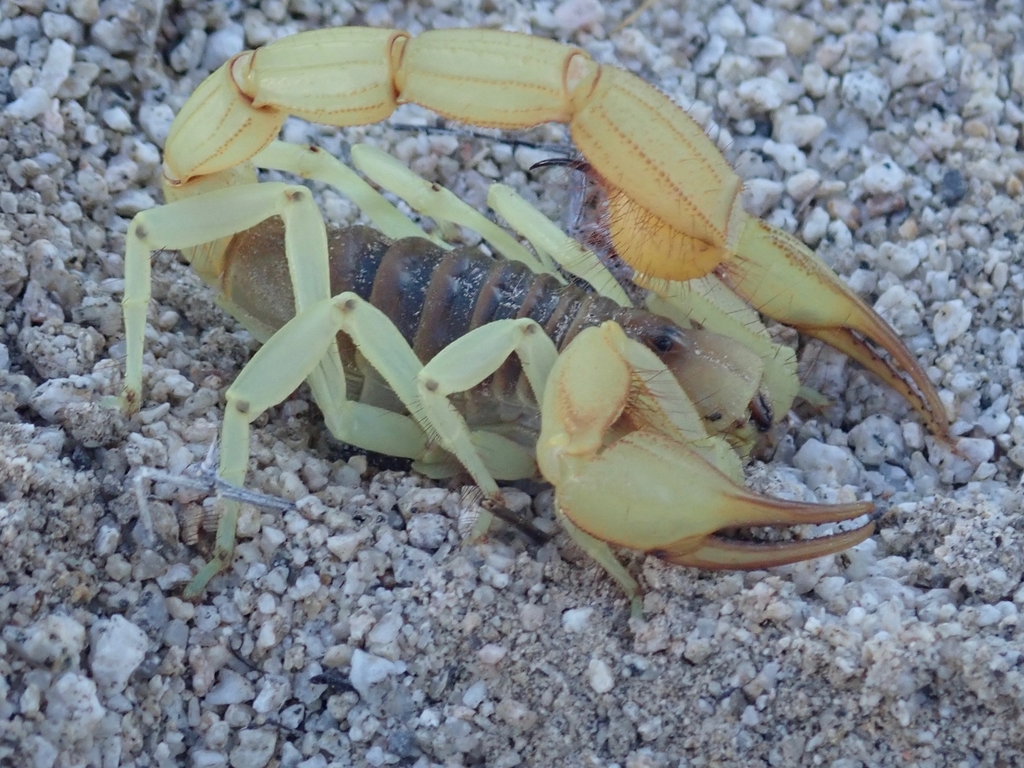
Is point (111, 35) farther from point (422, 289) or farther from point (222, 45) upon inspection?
point (422, 289)

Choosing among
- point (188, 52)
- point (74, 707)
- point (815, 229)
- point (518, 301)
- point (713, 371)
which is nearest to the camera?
point (74, 707)

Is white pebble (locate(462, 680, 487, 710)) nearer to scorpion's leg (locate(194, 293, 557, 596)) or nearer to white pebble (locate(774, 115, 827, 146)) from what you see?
scorpion's leg (locate(194, 293, 557, 596))

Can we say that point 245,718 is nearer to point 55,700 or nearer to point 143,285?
point 55,700

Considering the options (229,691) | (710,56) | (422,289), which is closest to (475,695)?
(229,691)

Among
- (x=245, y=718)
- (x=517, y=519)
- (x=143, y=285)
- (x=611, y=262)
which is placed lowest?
(x=245, y=718)

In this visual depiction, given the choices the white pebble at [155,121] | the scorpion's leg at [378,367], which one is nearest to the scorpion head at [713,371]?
the scorpion's leg at [378,367]

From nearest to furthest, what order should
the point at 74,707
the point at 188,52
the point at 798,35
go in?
the point at 74,707
the point at 188,52
the point at 798,35

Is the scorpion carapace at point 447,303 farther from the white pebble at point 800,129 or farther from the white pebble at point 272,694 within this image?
the white pebble at point 800,129

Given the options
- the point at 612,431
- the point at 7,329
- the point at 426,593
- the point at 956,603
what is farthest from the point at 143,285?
the point at 956,603
